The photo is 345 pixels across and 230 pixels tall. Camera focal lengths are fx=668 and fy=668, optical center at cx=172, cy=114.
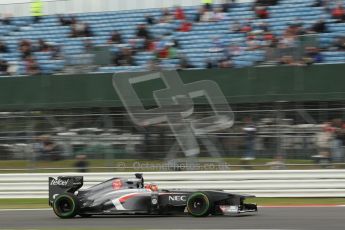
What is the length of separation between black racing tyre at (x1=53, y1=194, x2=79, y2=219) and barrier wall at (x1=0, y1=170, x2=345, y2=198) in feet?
11.3

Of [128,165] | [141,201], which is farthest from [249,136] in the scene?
[141,201]

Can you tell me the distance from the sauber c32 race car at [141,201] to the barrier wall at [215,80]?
6.51 metres

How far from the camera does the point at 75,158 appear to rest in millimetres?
14742

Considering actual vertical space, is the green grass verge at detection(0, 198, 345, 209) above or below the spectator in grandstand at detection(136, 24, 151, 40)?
below

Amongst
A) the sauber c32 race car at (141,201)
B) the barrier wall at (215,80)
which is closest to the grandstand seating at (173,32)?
the barrier wall at (215,80)

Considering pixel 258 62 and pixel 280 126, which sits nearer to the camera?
pixel 280 126

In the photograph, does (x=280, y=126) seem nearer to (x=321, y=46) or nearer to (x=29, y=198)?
(x=321, y=46)

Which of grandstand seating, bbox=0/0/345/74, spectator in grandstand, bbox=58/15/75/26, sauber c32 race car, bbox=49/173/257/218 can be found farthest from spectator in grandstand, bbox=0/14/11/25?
sauber c32 race car, bbox=49/173/257/218

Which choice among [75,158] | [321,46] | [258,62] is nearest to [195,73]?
[258,62]

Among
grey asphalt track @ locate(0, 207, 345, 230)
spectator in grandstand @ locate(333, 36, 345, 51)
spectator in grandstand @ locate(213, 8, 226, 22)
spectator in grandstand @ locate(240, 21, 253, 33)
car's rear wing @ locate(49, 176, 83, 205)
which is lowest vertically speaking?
grey asphalt track @ locate(0, 207, 345, 230)

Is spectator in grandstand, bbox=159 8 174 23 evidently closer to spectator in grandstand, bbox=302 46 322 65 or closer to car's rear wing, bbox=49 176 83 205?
spectator in grandstand, bbox=302 46 322 65

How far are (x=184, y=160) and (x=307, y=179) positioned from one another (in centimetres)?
261

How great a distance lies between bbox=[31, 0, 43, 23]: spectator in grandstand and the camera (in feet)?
76.1

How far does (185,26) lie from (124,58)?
7.20 feet
